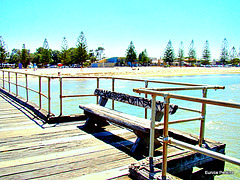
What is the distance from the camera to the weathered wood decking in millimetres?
2510

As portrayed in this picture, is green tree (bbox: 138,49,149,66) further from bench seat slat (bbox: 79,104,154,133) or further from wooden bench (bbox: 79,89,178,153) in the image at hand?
bench seat slat (bbox: 79,104,154,133)

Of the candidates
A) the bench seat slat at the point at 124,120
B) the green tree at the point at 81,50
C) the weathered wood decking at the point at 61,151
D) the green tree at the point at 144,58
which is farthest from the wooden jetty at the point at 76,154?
the green tree at the point at 144,58

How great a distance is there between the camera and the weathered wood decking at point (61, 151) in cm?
251

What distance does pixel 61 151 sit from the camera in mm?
3111

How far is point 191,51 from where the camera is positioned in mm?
95938

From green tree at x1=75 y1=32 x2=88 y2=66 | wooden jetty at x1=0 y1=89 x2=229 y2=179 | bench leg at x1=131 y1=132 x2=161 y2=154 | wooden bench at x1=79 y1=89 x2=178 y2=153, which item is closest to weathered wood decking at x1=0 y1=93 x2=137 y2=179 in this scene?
wooden jetty at x1=0 y1=89 x2=229 y2=179

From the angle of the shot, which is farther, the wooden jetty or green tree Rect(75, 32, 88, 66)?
green tree Rect(75, 32, 88, 66)

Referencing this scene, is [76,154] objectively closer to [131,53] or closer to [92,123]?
[92,123]

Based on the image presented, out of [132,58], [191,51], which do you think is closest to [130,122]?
[132,58]

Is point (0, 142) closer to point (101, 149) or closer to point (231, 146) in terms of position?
point (101, 149)

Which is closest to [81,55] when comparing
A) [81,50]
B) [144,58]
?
[81,50]

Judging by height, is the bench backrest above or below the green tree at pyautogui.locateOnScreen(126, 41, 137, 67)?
below

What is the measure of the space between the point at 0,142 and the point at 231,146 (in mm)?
5841

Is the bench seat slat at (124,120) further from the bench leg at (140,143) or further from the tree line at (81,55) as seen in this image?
the tree line at (81,55)
